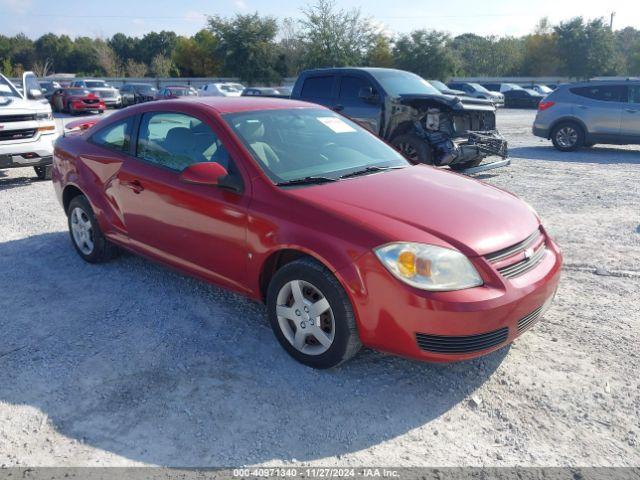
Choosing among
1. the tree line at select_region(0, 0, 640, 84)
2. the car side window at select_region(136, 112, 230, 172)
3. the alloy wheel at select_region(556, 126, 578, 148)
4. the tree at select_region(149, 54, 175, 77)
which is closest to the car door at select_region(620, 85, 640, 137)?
the alloy wheel at select_region(556, 126, 578, 148)

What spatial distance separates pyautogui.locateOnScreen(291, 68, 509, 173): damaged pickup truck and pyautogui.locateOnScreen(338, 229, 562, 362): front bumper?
5.88 m

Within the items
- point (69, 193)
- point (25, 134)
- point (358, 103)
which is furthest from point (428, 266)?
point (25, 134)

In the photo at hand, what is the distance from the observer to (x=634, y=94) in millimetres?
12289

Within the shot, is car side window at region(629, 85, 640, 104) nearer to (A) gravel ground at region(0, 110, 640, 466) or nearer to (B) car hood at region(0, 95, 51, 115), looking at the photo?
(A) gravel ground at region(0, 110, 640, 466)

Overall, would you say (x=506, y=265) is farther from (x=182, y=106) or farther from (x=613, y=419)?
(x=182, y=106)

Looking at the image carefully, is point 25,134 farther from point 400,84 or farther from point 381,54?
point 381,54

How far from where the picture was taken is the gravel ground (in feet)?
9.02

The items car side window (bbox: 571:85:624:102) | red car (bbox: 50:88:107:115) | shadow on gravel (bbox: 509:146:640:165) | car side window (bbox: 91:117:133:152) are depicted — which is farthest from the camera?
red car (bbox: 50:88:107:115)

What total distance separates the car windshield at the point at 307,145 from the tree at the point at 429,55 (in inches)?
1815

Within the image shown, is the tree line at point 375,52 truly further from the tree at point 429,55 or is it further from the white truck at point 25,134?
the white truck at point 25,134

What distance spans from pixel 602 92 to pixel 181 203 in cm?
1168

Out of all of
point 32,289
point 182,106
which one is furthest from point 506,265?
point 32,289

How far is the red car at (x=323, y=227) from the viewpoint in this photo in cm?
302

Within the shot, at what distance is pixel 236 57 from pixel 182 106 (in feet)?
158
